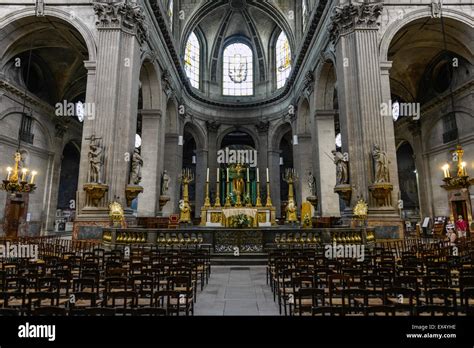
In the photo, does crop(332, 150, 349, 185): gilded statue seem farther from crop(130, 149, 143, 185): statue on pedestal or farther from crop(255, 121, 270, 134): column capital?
crop(255, 121, 270, 134): column capital

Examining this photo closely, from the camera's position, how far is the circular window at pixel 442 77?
67.8ft

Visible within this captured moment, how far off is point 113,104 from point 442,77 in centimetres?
2172

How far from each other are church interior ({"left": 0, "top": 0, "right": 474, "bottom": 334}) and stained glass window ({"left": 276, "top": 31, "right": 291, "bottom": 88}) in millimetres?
290

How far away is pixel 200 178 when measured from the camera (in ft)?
102

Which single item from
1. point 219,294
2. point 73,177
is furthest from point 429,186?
point 73,177

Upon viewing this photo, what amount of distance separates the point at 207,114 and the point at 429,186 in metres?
21.3

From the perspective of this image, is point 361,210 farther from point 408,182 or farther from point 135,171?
point 408,182

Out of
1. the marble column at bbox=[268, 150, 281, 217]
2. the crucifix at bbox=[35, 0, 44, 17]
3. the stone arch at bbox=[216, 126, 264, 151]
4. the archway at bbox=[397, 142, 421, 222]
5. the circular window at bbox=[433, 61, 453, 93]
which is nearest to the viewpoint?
the crucifix at bbox=[35, 0, 44, 17]

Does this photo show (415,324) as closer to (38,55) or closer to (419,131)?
(419,131)

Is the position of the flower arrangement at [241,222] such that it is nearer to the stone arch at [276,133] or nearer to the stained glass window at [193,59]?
the stone arch at [276,133]

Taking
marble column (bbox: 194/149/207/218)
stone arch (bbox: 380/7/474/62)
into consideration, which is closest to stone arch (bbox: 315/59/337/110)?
stone arch (bbox: 380/7/474/62)

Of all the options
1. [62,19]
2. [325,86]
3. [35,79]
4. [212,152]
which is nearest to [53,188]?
[35,79]

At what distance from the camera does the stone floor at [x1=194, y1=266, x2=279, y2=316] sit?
18.4ft

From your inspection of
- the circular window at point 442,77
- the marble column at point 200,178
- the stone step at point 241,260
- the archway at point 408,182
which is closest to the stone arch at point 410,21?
the circular window at point 442,77
